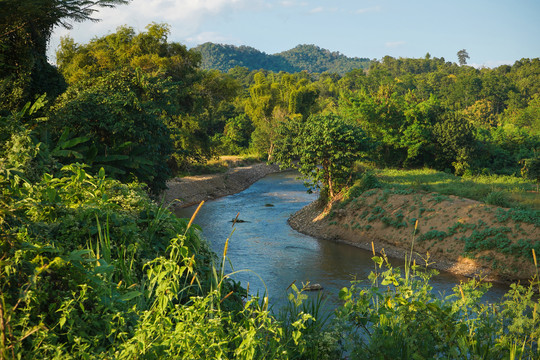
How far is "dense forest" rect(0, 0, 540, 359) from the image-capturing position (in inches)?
131

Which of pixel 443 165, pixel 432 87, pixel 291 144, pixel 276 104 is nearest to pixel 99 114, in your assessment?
pixel 291 144

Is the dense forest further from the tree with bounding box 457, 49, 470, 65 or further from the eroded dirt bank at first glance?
the tree with bounding box 457, 49, 470, 65

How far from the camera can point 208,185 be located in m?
31.8

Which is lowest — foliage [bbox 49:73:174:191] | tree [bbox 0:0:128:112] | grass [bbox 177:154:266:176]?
grass [bbox 177:154:266:176]

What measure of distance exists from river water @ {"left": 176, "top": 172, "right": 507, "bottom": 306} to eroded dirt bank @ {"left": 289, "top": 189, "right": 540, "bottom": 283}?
67 centimetres

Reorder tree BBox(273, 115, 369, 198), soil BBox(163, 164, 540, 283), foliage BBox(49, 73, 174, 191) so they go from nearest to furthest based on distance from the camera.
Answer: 1. foliage BBox(49, 73, 174, 191)
2. soil BBox(163, 164, 540, 283)
3. tree BBox(273, 115, 369, 198)

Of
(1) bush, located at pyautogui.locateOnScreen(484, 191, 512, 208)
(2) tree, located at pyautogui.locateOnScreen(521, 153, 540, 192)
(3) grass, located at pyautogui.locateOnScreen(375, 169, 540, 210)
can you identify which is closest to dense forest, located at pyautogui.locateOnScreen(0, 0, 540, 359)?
(2) tree, located at pyautogui.locateOnScreen(521, 153, 540, 192)

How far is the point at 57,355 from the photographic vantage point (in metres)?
2.86

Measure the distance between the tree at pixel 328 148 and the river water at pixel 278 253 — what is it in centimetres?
319

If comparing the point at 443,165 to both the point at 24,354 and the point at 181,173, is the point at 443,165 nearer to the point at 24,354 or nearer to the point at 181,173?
the point at 181,173

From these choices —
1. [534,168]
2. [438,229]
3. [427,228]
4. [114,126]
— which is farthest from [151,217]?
[534,168]

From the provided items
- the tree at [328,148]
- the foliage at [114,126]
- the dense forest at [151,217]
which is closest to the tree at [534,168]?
the dense forest at [151,217]

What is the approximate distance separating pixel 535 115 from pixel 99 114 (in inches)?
1966

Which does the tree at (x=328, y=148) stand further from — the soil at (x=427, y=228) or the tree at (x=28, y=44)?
the tree at (x=28, y=44)
